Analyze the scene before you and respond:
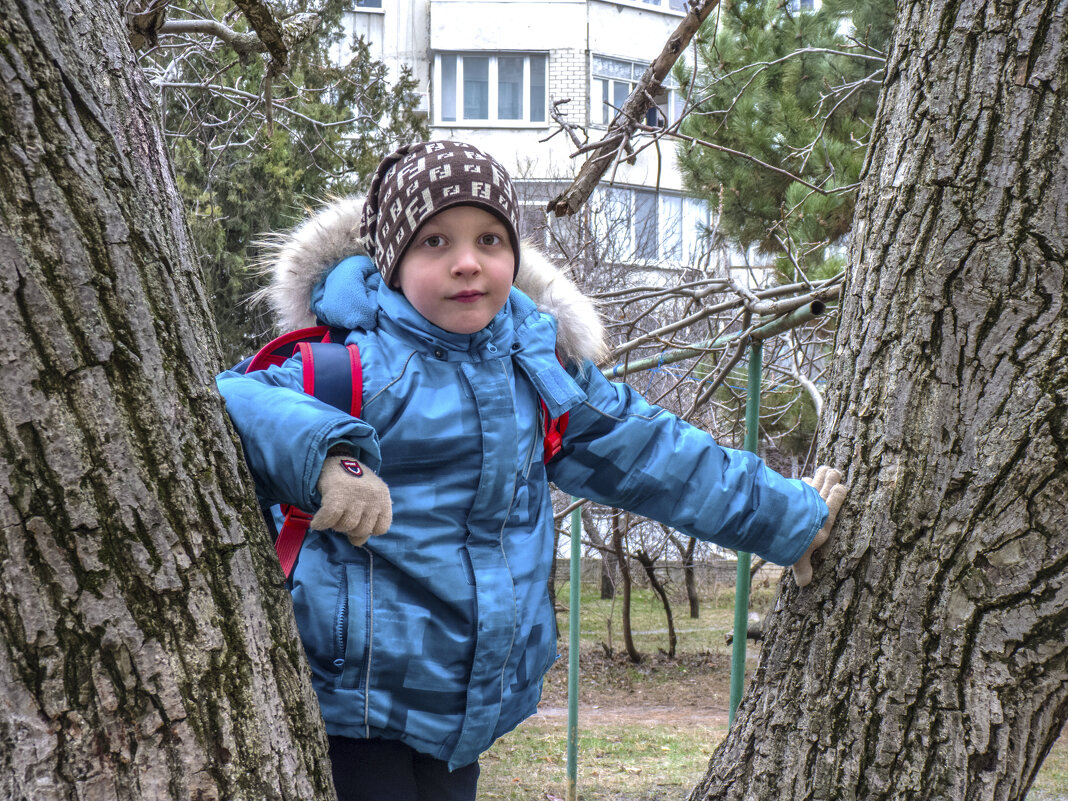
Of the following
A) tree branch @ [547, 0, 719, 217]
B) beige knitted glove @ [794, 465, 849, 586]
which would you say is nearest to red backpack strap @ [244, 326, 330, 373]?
beige knitted glove @ [794, 465, 849, 586]

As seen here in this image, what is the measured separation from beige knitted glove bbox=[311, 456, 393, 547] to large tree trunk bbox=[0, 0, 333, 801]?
0.26 m

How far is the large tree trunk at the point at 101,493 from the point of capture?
0.87 metres

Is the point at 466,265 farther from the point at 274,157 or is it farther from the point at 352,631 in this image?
the point at 274,157

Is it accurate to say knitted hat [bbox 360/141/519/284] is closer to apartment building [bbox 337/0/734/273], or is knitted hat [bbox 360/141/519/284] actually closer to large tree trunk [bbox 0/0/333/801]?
large tree trunk [bbox 0/0/333/801]

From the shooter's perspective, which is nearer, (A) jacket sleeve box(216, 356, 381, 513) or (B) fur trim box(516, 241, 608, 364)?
(A) jacket sleeve box(216, 356, 381, 513)

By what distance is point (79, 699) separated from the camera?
0.90 metres

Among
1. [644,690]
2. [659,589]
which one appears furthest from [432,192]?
[659,589]

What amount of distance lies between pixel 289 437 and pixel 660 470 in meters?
0.68

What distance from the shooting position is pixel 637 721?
297 inches

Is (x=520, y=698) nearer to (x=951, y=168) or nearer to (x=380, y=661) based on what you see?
(x=380, y=661)

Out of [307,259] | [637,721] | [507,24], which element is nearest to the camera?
[307,259]

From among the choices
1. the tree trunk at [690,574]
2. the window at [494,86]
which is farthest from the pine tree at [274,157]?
the window at [494,86]

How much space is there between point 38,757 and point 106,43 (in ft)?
2.27

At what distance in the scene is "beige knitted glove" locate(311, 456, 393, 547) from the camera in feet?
4.11
